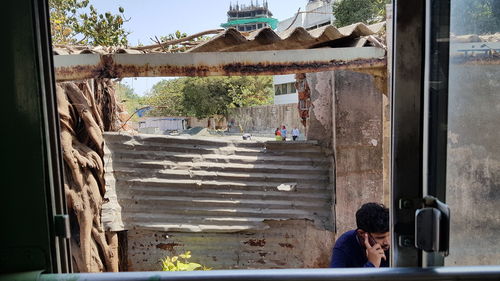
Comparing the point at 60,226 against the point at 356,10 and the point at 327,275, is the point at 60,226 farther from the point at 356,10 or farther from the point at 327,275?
the point at 356,10

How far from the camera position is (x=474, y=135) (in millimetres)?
1103

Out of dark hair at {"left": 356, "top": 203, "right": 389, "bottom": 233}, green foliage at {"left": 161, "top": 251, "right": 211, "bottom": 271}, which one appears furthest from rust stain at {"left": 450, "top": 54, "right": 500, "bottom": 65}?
green foliage at {"left": 161, "top": 251, "right": 211, "bottom": 271}

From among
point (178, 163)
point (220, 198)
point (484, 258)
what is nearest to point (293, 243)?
point (220, 198)

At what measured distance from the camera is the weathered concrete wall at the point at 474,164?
1.10 metres

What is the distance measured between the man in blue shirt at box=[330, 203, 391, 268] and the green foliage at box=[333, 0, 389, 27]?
12240 mm

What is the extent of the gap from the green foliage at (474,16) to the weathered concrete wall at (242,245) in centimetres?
451

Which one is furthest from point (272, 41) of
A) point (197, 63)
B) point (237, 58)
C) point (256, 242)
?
point (256, 242)

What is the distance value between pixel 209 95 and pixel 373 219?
21885mm

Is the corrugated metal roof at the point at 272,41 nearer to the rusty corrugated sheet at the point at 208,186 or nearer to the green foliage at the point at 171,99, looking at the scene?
the rusty corrugated sheet at the point at 208,186

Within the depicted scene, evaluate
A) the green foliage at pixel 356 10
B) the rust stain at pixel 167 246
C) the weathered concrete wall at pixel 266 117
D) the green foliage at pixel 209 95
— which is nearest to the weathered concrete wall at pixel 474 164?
the rust stain at pixel 167 246

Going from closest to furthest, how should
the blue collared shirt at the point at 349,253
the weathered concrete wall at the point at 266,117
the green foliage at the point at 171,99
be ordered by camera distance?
the blue collared shirt at the point at 349,253 < the weathered concrete wall at the point at 266,117 < the green foliage at the point at 171,99

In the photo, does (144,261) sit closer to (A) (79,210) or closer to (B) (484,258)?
(A) (79,210)

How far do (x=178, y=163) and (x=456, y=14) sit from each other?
4.97 meters

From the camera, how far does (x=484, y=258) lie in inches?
44.3
